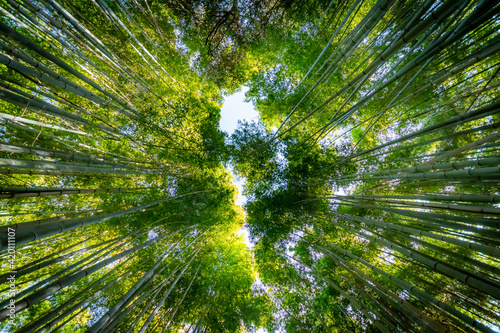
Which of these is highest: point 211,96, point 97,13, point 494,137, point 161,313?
point 97,13

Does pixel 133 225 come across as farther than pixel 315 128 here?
No

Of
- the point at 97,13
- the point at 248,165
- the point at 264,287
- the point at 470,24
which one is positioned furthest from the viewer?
the point at 264,287

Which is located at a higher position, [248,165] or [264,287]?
[248,165]

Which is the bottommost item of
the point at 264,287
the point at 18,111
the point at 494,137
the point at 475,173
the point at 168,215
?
the point at 264,287

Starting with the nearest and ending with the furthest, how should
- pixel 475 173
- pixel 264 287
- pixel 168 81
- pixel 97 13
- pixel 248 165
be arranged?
pixel 475 173, pixel 97 13, pixel 248 165, pixel 168 81, pixel 264 287

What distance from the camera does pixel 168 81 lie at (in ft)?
19.1

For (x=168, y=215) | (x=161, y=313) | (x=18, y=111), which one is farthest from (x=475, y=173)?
(x=18, y=111)

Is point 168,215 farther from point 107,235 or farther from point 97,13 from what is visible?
point 97,13

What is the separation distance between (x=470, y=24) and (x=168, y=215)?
5.83 metres

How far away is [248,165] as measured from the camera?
215 inches

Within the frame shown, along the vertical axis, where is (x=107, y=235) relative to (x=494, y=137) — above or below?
above

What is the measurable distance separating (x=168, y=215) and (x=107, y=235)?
1651mm

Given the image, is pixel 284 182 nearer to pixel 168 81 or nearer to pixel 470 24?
pixel 470 24

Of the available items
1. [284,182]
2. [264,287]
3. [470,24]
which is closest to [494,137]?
[470,24]
